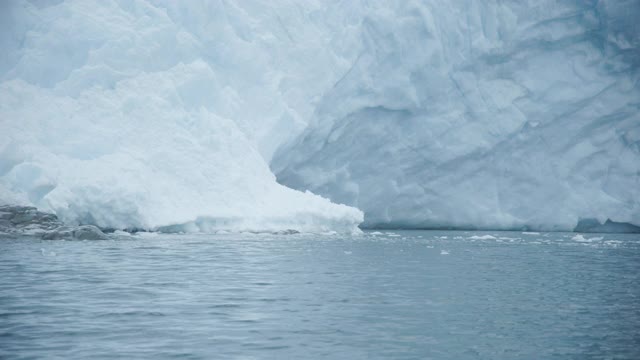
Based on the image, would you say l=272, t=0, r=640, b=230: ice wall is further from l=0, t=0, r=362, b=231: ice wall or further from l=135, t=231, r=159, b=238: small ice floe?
l=135, t=231, r=159, b=238: small ice floe

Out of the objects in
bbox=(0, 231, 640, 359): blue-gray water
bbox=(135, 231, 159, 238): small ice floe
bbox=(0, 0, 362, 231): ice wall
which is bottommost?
bbox=(0, 231, 640, 359): blue-gray water

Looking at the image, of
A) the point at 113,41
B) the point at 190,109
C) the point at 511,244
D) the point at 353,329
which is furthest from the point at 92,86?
the point at 353,329

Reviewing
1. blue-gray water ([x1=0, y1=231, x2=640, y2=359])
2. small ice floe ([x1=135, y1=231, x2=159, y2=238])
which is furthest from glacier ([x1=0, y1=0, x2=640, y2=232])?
blue-gray water ([x1=0, y1=231, x2=640, y2=359])

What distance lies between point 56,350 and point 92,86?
68.7 feet

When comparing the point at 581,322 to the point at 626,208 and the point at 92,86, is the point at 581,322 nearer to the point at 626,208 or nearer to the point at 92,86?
the point at 92,86

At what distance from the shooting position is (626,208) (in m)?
30.2

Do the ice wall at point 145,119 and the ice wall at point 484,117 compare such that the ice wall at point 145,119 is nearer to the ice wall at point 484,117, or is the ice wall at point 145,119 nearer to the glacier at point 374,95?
the glacier at point 374,95

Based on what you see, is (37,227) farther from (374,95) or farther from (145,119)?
(374,95)

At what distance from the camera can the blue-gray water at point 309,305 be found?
6.71 metres

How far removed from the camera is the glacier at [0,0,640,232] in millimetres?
26000

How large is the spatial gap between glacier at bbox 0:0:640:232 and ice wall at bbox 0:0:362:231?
0.08 metres

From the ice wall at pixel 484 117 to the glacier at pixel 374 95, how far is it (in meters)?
0.06

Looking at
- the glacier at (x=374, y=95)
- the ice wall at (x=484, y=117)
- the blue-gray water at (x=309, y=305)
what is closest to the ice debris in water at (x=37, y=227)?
the blue-gray water at (x=309, y=305)

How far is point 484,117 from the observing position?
2947cm
